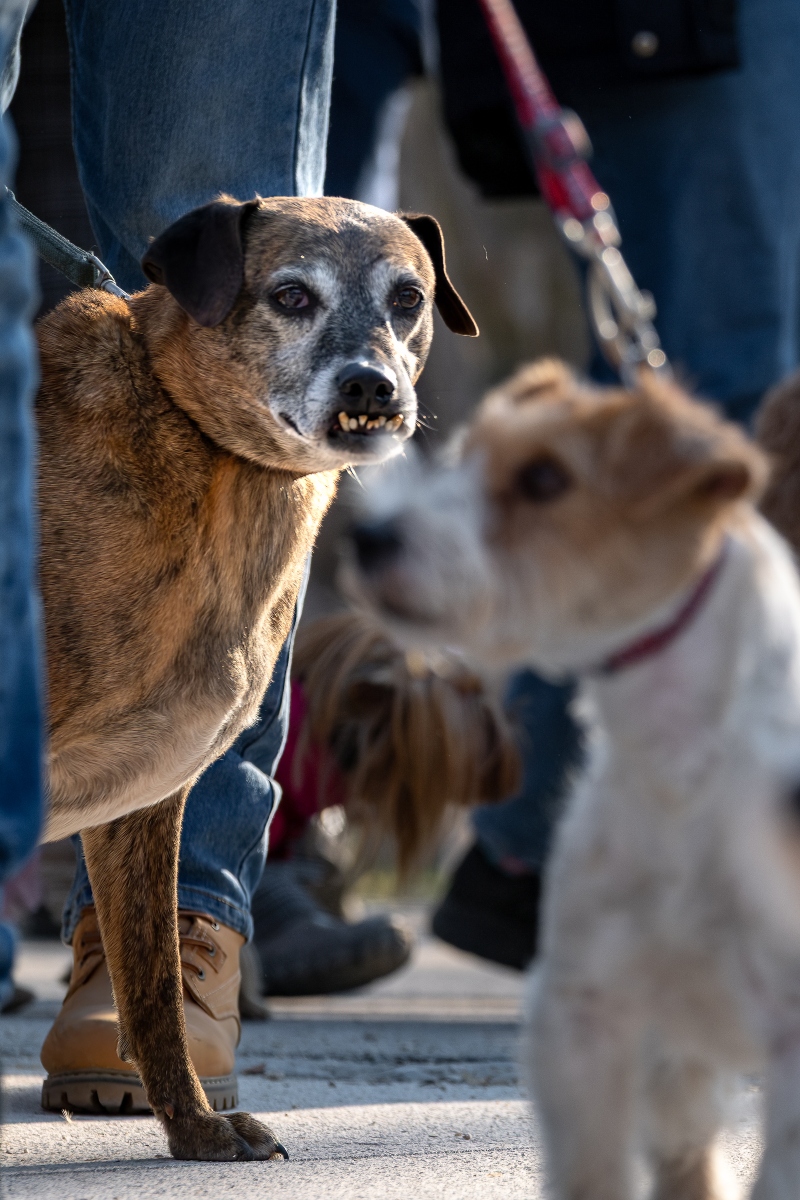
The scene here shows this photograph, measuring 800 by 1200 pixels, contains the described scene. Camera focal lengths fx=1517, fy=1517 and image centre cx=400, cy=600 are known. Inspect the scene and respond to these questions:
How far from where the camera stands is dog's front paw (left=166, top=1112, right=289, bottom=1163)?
2027mm

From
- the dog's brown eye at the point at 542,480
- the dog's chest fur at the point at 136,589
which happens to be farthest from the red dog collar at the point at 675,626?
the dog's chest fur at the point at 136,589

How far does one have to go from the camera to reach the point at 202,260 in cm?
238

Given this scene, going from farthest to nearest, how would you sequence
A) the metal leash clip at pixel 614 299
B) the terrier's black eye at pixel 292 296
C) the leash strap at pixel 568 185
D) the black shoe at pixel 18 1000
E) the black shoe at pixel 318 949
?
the black shoe at pixel 318 949 < the black shoe at pixel 18 1000 < the leash strap at pixel 568 185 < the metal leash clip at pixel 614 299 < the terrier's black eye at pixel 292 296

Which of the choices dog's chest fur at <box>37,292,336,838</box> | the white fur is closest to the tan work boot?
dog's chest fur at <box>37,292,336,838</box>

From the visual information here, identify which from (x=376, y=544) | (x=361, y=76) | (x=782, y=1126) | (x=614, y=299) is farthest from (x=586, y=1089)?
(x=361, y=76)

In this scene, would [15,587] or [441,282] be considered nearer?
[15,587]

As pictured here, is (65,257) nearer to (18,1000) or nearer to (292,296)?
(292,296)

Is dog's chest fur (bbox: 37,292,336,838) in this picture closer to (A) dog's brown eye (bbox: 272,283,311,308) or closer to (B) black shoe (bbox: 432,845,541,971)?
(A) dog's brown eye (bbox: 272,283,311,308)

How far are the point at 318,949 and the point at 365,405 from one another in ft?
5.93

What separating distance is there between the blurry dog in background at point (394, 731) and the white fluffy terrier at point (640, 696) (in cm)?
270

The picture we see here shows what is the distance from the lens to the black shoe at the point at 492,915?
13.1 ft

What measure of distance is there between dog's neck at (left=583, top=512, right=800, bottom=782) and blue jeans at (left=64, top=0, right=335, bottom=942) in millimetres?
1283

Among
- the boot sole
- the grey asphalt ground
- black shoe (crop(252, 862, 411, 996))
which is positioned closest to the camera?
the grey asphalt ground

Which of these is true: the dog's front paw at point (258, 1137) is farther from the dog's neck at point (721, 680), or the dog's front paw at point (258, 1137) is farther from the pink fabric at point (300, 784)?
the pink fabric at point (300, 784)
